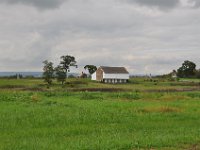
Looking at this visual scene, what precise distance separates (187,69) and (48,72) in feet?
241

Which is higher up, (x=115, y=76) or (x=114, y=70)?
(x=114, y=70)

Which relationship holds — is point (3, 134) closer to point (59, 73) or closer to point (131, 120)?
point (131, 120)

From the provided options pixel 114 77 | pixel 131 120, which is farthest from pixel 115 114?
pixel 114 77

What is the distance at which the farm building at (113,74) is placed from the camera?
126 m

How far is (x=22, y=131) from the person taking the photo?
20.2 meters

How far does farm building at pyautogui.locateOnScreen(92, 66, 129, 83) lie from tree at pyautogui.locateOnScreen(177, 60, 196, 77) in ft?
93.0

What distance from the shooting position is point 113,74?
418 feet

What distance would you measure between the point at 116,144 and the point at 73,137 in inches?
127

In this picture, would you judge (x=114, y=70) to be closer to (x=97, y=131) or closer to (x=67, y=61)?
(x=67, y=61)

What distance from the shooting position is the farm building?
126 m

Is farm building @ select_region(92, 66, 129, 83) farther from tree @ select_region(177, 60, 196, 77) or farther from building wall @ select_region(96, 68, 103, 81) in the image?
tree @ select_region(177, 60, 196, 77)

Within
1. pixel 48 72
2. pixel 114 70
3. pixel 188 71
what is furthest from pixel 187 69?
pixel 48 72

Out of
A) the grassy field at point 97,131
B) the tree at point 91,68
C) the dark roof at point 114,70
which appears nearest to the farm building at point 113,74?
the dark roof at point 114,70

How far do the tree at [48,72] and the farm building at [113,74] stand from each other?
37.4 meters
